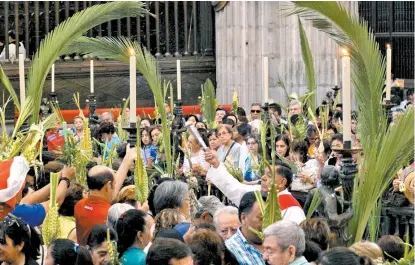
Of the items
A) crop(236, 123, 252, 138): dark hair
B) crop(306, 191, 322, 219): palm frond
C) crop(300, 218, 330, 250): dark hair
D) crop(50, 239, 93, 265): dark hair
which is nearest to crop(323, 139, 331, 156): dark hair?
crop(236, 123, 252, 138): dark hair

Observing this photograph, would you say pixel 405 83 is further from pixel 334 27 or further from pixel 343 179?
pixel 343 179

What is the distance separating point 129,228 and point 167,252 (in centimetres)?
95

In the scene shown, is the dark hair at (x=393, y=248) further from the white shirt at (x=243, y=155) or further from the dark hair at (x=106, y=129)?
the dark hair at (x=106, y=129)

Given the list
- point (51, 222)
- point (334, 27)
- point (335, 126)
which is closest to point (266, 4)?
point (335, 126)

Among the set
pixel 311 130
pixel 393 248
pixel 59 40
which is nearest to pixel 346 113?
pixel 393 248

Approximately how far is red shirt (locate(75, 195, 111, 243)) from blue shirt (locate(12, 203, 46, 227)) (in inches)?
13.8

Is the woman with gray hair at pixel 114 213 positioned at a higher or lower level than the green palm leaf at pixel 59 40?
lower

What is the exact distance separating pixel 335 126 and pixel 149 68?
3312 millimetres

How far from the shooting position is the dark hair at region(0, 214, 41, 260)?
A: 6.24 metres

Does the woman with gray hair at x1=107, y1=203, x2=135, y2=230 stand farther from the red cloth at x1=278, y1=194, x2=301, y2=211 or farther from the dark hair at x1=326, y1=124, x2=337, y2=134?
the dark hair at x1=326, y1=124, x2=337, y2=134

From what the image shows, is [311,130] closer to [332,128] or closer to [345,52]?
[332,128]

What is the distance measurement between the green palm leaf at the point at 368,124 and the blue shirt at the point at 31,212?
5.71ft

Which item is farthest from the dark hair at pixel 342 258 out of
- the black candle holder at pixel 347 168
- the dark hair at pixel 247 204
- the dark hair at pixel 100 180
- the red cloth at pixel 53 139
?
the red cloth at pixel 53 139

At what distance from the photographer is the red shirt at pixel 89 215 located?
7.68 metres
